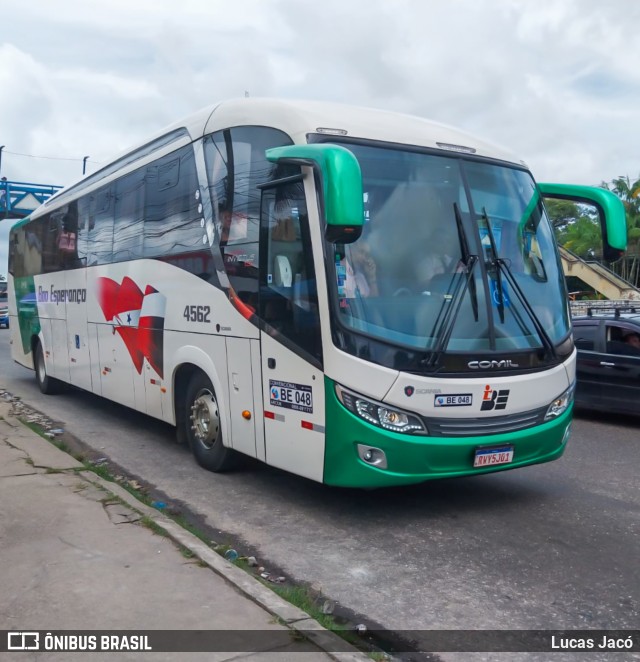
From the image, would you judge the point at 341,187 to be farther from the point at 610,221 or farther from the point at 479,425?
the point at 610,221

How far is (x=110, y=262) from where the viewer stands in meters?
10.3

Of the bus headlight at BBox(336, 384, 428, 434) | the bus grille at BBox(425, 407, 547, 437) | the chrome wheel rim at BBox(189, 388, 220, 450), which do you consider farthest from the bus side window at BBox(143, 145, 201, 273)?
the bus grille at BBox(425, 407, 547, 437)

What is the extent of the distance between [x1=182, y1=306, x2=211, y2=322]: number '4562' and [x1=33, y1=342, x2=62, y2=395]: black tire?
6611 mm

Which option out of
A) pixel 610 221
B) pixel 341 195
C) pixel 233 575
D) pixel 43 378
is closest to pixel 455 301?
pixel 341 195

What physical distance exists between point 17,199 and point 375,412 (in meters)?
37.0

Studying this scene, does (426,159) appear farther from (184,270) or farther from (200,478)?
(200,478)

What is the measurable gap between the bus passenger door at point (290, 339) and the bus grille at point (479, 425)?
87 centimetres

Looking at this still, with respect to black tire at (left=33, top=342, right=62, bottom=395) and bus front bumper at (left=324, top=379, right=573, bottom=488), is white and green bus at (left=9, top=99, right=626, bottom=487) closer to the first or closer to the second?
bus front bumper at (left=324, top=379, right=573, bottom=488)

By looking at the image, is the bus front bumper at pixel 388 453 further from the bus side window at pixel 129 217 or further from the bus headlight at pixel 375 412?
the bus side window at pixel 129 217

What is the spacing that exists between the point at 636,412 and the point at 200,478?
616cm

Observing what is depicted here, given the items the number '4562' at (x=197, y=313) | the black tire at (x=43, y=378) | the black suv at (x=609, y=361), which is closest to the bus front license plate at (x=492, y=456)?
the number '4562' at (x=197, y=313)

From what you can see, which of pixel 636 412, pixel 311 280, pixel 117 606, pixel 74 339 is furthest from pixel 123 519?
pixel 636 412

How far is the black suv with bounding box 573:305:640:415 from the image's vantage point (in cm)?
1086

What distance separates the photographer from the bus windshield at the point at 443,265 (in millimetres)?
5922
